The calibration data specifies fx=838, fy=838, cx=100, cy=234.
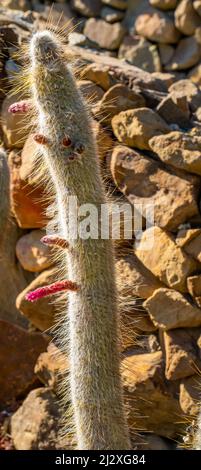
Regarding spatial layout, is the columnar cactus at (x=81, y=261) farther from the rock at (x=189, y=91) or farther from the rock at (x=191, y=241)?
the rock at (x=189, y=91)

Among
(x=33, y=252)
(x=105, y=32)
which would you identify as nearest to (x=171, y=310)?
(x=33, y=252)

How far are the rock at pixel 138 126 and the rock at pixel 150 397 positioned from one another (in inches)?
33.4

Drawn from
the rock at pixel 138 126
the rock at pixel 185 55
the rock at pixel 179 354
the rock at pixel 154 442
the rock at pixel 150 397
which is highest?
the rock at pixel 185 55

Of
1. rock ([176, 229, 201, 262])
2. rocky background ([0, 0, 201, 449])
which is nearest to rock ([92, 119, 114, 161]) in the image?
rocky background ([0, 0, 201, 449])

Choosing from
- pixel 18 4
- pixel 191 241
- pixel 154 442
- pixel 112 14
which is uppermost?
pixel 18 4

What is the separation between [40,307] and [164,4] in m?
3.65

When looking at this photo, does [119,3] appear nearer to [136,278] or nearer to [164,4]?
[164,4]

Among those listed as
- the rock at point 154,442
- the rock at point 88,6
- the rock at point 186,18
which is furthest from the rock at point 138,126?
the rock at point 88,6

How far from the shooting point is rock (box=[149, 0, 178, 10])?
6.53 metres

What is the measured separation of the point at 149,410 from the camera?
3367mm

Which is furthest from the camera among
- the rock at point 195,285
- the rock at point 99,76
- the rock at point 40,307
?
the rock at point 40,307

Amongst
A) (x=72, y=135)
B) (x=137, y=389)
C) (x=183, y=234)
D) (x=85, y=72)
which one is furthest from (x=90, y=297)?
(x=85, y=72)

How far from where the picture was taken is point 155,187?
3279 millimetres

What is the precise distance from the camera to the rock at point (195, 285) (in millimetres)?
3111
